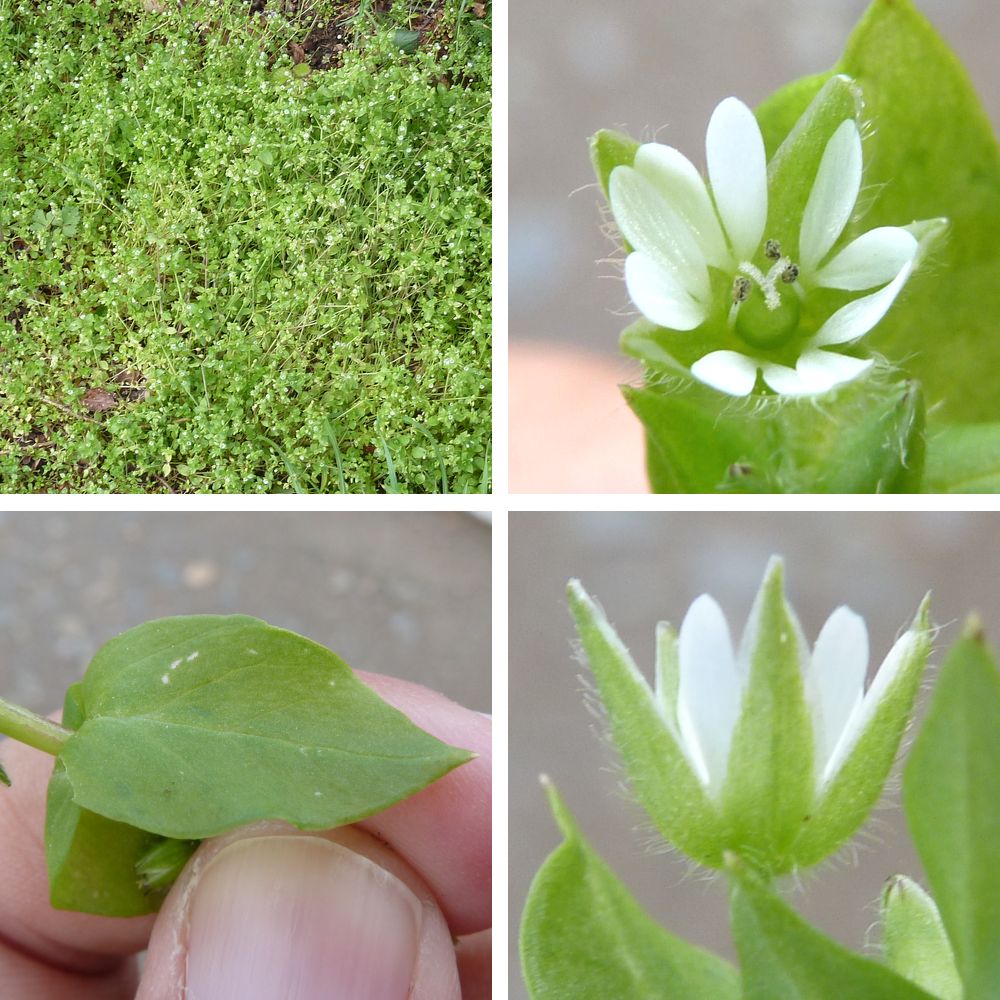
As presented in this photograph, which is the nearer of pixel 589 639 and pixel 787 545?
pixel 589 639

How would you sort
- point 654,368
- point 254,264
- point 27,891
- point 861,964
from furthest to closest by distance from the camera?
1. point 254,264
2. point 27,891
3. point 654,368
4. point 861,964

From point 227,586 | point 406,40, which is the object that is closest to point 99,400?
point 227,586

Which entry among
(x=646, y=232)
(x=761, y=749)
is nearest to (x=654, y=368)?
(x=646, y=232)

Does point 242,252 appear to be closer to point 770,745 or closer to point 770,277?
point 770,277

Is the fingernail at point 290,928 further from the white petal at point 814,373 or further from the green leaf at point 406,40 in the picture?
the green leaf at point 406,40

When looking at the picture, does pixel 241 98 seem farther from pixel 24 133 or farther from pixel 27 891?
pixel 27 891

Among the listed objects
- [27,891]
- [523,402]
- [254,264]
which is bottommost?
[27,891]

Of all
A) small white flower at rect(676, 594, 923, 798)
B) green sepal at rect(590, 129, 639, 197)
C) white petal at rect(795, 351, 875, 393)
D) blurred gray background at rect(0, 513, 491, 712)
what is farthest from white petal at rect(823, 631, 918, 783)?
blurred gray background at rect(0, 513, 491, 712)
